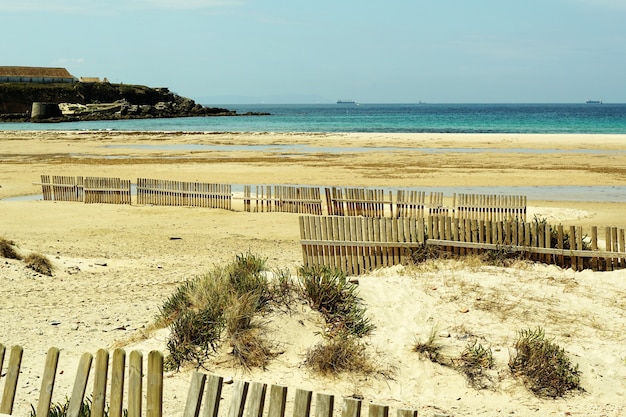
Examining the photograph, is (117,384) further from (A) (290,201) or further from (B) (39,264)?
(A) (290,201)

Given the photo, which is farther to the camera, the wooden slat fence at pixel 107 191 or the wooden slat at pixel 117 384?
the wooden slat fence at pixel 107 191

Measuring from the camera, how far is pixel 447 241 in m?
11.0

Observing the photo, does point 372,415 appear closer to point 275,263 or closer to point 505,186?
point 275,263

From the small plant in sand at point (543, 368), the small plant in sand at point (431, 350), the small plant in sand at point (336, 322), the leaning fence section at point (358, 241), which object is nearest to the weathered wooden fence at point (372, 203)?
the leaning fence section at point (358, 241)

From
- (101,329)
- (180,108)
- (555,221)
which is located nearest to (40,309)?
(101,329)

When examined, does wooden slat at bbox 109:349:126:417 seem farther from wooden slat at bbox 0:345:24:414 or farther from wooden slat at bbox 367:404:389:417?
wooden slat at bbox 367:404:389:417

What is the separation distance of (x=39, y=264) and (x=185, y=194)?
35.8 feet

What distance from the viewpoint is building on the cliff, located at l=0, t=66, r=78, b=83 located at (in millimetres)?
130750

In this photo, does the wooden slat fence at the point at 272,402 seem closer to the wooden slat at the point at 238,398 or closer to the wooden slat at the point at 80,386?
the wooden slat at the point at 238,398

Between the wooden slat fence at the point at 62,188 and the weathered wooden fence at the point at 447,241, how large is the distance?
621 inches

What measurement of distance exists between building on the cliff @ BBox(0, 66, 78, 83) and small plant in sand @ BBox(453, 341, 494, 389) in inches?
5381

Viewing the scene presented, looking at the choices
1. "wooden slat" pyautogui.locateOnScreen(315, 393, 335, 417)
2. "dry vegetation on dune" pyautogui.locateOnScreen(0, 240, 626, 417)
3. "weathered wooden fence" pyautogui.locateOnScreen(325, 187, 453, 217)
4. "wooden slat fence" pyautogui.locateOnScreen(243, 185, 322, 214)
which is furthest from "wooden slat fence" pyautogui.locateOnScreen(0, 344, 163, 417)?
"wooden slat fence" pyautogui.locateOnScreen(243, 185, 322, 214)

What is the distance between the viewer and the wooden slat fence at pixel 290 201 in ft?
71.1

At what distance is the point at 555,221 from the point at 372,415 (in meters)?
17.3
